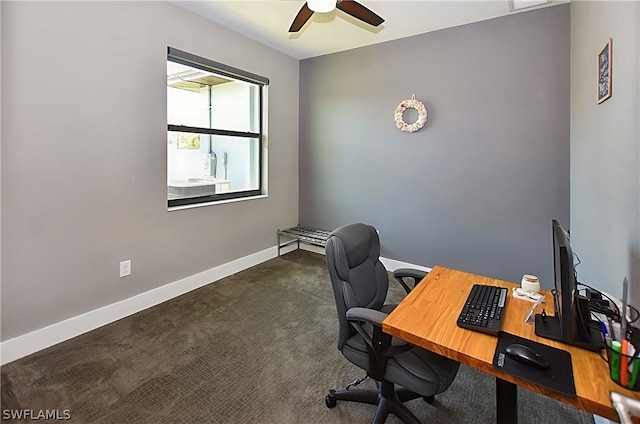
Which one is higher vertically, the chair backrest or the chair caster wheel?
the chair backrest

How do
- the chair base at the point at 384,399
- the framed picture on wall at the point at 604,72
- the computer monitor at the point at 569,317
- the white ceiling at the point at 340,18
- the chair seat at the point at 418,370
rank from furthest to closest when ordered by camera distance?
1. the white ceiling at the point at 340,18
2. the framed picture on wall at the point at 604,72
3. the chair base at the point at 384,399
4. the chair seat at the point at 418,370
5. the computer monitor at the point at 569,317

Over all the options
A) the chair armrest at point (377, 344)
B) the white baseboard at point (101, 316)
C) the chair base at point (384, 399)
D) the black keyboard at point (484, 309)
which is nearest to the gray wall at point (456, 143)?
the white baseboard at point (101, 316)

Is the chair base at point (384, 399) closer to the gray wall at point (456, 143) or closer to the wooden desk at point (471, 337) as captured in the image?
the wooden desk at point (471, 337)

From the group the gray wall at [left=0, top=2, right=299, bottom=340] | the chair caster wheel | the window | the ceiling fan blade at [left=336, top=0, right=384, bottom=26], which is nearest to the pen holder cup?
the chair caster wheel

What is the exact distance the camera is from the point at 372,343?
139 cm

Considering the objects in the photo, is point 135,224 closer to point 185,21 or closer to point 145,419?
point 145,419

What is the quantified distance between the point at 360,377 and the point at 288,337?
66cm

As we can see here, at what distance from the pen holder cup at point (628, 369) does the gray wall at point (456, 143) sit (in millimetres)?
2368

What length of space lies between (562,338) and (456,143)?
2537 millimetres

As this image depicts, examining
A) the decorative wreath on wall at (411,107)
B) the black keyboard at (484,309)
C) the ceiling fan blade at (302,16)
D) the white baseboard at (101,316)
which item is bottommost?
the white baseboard at (101,316)

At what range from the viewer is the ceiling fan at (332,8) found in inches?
80.1

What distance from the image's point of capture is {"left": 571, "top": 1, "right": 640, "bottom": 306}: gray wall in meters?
1.37

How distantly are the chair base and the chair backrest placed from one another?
1.06ft

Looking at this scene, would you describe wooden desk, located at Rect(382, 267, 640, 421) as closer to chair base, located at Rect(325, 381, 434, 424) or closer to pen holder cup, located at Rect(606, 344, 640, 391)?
pen holder cup, located at Rect(606, 344, 640, 391)
